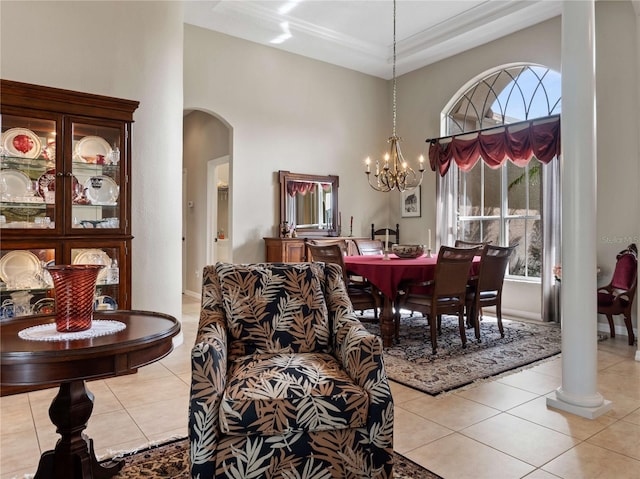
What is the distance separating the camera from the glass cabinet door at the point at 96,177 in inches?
128

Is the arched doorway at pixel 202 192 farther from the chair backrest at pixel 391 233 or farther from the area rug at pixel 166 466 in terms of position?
the area rug at pixel 166 466

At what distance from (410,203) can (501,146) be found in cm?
170

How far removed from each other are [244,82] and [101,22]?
2415 mm

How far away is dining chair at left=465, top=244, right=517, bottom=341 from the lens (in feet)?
13.6

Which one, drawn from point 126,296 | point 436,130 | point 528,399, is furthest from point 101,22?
point 436,130

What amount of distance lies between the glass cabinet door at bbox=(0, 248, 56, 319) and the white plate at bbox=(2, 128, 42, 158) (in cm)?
68

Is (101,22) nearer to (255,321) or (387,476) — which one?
(255,321)

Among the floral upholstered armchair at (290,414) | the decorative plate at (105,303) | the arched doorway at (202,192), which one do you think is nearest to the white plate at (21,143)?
the decorative plate at (105,303)

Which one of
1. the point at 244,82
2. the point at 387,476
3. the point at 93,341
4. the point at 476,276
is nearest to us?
the point at 93,341

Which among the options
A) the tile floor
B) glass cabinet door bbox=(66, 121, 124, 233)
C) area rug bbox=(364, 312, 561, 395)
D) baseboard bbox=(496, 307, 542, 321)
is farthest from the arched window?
glass cabinet door bbox=(66, 121, 124, 233)

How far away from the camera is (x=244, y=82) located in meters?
5.74

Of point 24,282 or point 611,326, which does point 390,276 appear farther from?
point 24,282

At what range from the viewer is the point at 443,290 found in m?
3.74

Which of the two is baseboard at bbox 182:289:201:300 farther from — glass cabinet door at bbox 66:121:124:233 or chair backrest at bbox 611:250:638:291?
chair backrest at bbox 611:250:638:291
